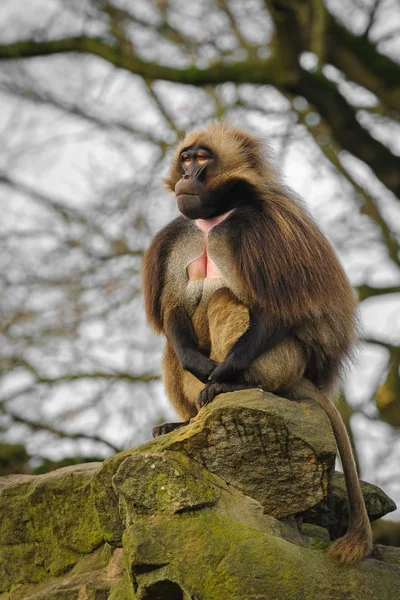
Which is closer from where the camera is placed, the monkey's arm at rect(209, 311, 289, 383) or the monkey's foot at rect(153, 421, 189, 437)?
the monkey's arm at rect(209, 311, 289, 383)

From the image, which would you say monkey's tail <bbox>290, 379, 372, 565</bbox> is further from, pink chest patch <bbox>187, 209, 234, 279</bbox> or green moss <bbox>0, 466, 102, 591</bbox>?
green moss <bbox>0, 466, 102, 591</bbox>

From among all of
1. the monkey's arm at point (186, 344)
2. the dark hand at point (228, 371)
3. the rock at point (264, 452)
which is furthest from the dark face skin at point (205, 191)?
the rock at point (264, 452)

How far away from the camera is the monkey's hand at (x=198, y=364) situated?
5242 millimetres

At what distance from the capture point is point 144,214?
10.4 metres

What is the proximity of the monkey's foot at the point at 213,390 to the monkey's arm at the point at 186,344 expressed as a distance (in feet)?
0.76

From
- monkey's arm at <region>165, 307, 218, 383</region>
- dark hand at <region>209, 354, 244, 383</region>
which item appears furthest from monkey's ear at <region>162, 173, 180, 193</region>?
dark hand at <region>209, 354, 244, 383</region>

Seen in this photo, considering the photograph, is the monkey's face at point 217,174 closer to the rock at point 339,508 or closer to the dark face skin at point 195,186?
the dark face skin at point 195,186

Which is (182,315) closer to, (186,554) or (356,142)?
(186,554)

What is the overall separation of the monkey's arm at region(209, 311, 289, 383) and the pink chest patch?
44 cm

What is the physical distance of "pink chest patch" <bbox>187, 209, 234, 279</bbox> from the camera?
5.49 m

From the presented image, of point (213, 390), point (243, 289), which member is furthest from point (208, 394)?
point (243, 289)

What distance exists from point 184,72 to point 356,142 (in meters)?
1.96

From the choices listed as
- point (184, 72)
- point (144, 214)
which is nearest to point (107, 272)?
point (144, 214)

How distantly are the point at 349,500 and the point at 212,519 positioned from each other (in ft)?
3.18
